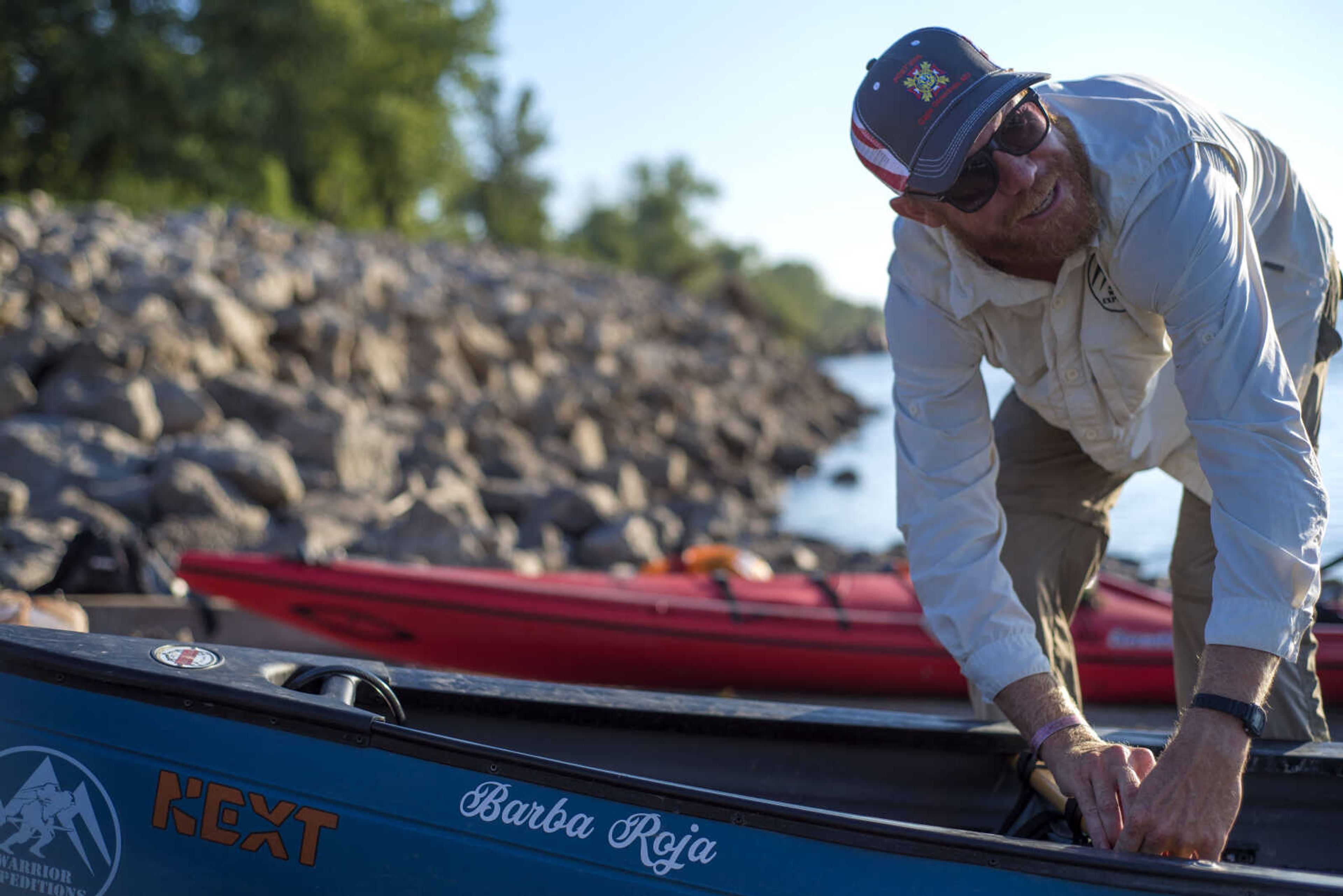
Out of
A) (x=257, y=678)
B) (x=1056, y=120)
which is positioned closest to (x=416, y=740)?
(x=257, y=678)

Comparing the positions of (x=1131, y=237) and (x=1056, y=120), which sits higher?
(x=1056, y=120)

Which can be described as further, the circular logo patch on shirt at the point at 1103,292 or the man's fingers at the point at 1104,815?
the circular logo patch on shirt at the point at 1103,292

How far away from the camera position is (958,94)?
6.27 ft

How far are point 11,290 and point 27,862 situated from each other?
741 cm

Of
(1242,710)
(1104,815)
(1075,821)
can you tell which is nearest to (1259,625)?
(1242,710)

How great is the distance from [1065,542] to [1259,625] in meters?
0.93

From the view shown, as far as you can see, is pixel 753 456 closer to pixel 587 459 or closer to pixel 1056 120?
pixel 587 459

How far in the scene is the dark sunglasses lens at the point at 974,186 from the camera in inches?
75.6

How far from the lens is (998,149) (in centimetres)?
192

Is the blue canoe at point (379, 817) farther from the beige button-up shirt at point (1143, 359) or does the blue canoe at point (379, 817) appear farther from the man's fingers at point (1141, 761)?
the beige button-up shirt at point (1143, 359)

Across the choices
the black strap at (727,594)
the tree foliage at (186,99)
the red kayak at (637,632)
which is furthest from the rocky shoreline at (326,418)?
the tree foliage at (186,99)

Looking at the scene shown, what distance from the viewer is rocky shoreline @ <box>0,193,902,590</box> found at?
620 cm

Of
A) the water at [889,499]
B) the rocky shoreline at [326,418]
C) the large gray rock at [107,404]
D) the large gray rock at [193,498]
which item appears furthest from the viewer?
the large gray rock at [107,404]

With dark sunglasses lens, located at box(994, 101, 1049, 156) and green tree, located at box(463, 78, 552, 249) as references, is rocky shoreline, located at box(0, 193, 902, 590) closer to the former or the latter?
dark sunglasses lens, located at box(994, 101, 1049, 156)
